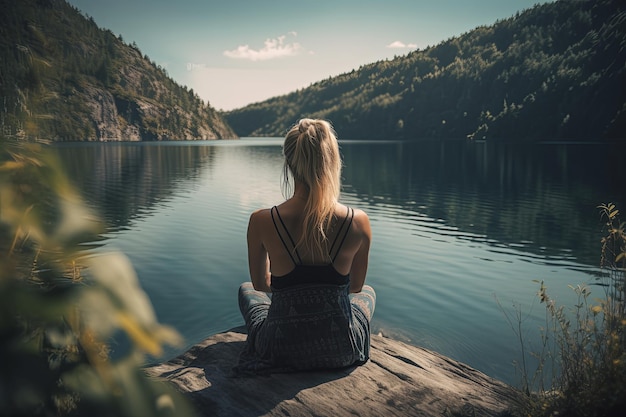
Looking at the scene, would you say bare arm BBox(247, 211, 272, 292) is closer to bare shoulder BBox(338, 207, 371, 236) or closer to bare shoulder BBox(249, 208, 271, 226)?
bare shoulder BBox(249, 208, 271, 226)

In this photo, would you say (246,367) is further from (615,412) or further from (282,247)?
(615,412)

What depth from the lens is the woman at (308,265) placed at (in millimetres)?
4602

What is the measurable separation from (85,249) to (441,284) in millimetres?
14181

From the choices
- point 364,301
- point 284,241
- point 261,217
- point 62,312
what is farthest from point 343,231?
point 62,312

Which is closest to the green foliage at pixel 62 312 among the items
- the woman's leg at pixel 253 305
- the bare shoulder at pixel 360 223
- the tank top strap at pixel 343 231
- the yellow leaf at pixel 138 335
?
the yellow leaf at pixel 138 335

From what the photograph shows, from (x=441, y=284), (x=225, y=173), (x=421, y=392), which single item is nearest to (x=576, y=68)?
(x=225, y=173)

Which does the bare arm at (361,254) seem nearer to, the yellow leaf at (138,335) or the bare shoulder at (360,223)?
the bare shoulder at (360,223)

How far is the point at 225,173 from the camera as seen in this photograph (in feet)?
162

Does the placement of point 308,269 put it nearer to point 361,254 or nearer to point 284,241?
point 284,241

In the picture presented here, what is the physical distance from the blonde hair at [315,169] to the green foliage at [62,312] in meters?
3.82

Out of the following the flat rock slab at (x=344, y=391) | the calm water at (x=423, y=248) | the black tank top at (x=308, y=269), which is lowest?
the calm water at (x=423, y=248)

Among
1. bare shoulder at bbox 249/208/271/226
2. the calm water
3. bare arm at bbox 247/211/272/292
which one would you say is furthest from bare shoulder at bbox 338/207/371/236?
the calm water

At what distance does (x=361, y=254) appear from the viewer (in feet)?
16.8

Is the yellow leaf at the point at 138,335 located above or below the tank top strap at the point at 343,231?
above
